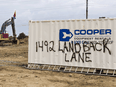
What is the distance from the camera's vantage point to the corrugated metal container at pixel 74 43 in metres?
8.85

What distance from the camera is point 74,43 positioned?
9477 millimetres

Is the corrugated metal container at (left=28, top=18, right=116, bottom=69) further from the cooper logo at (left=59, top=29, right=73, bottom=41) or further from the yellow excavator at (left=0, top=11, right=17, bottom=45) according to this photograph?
the yellow excavator at (left=0, top=11, right=17, bottom=45)

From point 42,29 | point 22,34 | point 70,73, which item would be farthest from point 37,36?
point 22,34

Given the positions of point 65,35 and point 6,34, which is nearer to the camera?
point 65,35

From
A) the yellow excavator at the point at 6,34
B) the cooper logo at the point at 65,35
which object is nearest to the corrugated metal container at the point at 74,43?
the cooper logo at the point at 65,35

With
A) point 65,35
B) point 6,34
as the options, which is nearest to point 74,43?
point 65,35

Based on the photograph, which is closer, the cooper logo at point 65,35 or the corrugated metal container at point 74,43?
the corrugated metal container at point 74,43

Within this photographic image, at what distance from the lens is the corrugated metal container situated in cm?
885

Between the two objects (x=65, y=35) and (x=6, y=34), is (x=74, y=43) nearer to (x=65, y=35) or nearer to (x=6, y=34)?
(x=65, y=35)

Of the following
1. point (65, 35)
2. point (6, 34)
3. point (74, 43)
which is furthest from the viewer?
point (6, 34)

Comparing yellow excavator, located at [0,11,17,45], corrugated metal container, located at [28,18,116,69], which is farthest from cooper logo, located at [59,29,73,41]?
yellow excavator, located at [0,11,17,45]

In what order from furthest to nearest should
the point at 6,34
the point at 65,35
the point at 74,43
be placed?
1. the point at 6,34
2. the point at 65,35
3. the point at 74,43

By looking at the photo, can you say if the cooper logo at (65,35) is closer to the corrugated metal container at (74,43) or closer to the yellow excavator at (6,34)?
the corrugated metal container at (74,43)

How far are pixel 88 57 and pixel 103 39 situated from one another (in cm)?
131
